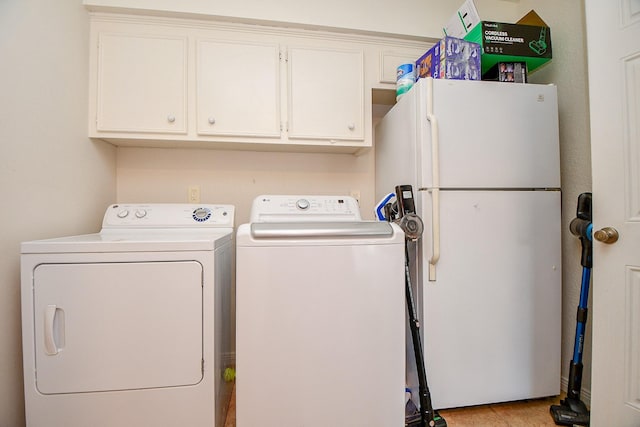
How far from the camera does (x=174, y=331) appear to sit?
102 cm

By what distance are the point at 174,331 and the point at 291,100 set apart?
1.36 metres

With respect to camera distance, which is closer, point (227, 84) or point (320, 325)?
point (320, 325)

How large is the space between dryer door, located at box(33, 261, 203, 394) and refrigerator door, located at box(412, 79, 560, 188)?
1233 mm

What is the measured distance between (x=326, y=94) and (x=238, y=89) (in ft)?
1.75

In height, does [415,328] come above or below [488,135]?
below

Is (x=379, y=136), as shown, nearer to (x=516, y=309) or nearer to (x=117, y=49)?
(x=516, y=309)

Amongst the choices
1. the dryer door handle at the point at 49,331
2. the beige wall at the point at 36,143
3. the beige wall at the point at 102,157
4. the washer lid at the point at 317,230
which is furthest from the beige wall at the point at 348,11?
the dryer door handle at the point at 49,331

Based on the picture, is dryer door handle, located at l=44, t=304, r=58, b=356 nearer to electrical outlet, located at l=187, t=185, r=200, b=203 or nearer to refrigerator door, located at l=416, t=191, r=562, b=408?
electrical outlet, located at l=187, t=185, r=200, b=203

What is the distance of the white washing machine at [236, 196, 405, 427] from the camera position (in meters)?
1.02

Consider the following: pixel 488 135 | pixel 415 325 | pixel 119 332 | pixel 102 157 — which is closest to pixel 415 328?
pixel 415 325

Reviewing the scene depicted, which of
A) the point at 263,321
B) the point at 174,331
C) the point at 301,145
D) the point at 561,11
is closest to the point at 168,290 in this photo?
the point at 174,331

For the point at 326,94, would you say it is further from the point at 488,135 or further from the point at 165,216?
the point at 165,216

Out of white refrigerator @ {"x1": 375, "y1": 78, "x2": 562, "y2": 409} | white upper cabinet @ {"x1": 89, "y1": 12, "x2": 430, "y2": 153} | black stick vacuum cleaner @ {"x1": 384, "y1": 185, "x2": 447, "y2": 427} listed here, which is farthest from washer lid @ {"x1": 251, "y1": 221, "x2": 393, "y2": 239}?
white upper cabinet @ {"x1": 89, "y1": 12, "x2": 430, "y2": 153}

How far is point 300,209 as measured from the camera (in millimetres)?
1446
